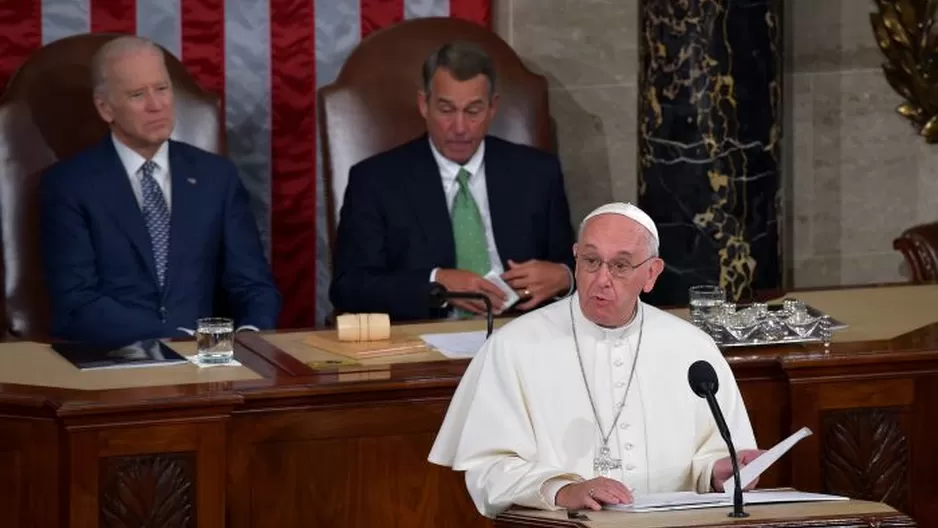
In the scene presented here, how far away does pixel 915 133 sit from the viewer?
799cm

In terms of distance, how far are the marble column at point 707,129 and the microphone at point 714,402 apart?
10.5 ft

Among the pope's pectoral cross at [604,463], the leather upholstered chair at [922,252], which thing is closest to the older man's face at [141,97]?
the pope's pectoral cross at [604,463]

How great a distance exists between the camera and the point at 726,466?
4.23 metres

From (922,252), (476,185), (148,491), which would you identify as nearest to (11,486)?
(148,491)

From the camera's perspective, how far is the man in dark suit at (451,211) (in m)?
6.27

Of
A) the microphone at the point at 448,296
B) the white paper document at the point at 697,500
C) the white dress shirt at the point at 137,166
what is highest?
the white dress shirt at the point at 137,166

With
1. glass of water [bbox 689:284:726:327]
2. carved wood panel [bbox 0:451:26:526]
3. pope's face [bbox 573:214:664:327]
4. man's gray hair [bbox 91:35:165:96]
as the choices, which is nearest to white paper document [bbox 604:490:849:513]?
pope's face [bbox 573:214:664:327]

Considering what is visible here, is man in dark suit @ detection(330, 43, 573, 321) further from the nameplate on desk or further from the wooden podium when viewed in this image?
the wooden podium

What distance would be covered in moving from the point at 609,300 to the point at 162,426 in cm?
119

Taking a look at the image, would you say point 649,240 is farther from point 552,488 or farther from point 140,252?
point 140,252

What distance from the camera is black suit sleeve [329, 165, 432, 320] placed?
6199 mm

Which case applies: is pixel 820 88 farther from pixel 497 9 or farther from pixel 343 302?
pixel 343 302

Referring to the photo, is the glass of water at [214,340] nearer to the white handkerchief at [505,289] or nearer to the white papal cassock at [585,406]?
the white papal cassock at [585,406]

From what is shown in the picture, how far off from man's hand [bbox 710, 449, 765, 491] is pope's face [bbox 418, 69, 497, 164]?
2393 millimetres
